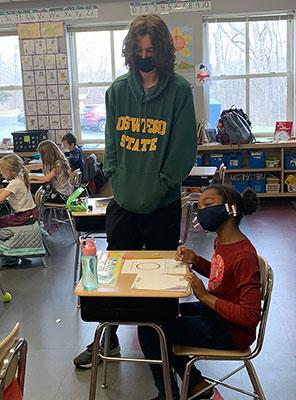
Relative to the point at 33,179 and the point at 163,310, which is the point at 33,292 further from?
the point at 163,310

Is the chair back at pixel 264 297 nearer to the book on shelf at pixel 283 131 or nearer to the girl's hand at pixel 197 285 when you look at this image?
the girl's hand at pixel 197 285

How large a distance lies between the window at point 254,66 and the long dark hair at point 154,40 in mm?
5107

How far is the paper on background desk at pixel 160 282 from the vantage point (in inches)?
66.7

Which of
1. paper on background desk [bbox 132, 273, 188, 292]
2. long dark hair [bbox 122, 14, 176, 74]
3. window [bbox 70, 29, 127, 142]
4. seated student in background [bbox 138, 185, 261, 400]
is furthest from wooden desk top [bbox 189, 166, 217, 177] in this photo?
paper on background desk [bbox 132, 273, 188, 292]

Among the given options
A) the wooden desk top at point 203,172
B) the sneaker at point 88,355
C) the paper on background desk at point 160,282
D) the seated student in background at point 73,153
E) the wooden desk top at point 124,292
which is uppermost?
the seated student in background at point 73,153

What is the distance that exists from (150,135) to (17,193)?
2.38 metres

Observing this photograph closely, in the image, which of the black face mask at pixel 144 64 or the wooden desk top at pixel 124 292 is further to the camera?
the black face mask at pixel 144 64

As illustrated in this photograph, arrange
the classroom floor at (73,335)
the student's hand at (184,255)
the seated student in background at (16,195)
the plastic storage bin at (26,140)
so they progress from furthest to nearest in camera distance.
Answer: the plastic storage bin at (26,140), the seated student in background at (16,195), the classroom floor at (73,335), the student's hand at (184,255)

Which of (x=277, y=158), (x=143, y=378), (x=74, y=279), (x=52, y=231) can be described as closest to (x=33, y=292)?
(x=74, y=279)

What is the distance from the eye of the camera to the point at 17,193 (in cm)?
420

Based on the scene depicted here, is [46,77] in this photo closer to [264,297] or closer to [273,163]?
[273,163]

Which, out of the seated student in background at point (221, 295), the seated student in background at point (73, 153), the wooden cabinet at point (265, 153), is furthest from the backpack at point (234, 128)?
the seated student in background at point (221, 295)

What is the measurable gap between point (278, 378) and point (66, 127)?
541cm

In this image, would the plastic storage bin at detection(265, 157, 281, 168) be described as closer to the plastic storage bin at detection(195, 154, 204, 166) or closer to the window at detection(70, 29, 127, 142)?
the plastic storage bin at detection(195, 154, 204, 166)
